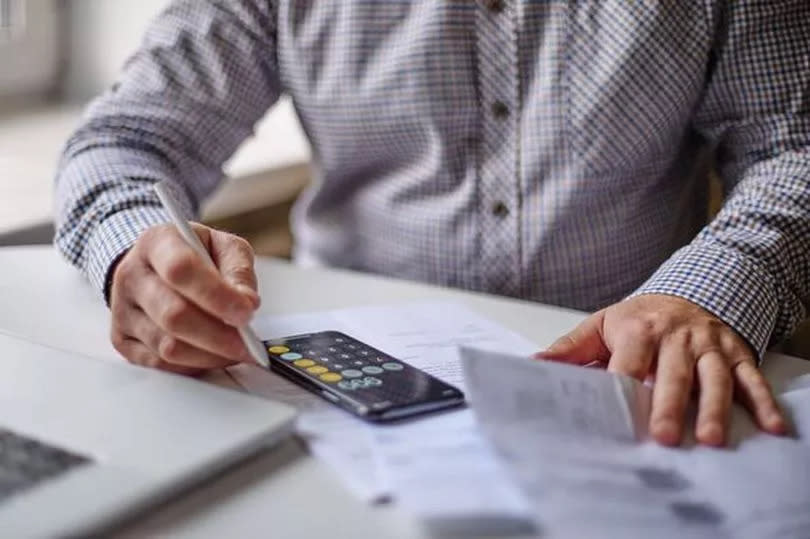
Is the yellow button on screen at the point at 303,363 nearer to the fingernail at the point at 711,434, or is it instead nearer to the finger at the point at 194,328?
the finger at the point at 194,328

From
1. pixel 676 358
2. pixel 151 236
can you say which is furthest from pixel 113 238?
pixel 676 358

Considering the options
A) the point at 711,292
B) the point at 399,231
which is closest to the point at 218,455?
the point at 711,292

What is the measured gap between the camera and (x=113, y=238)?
0.87 metres

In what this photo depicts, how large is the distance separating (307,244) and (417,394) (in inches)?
25.0

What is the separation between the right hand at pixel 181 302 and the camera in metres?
→ 0.69

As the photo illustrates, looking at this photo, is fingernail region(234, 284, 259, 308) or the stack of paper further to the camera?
fingernail region(234, 284, 259, 308)

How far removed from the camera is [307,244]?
4.28ft

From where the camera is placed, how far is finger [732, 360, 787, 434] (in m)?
0.68

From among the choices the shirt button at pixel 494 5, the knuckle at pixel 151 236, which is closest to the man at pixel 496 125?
the shirt button at pixel 494 5

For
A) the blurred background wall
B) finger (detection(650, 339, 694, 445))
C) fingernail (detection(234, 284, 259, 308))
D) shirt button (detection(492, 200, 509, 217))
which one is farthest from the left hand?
the blurred background wall

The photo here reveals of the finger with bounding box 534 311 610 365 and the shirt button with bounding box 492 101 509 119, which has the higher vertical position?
the shirt button with bounding box 492 101 509 119

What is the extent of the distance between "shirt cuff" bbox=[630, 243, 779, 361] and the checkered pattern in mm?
128

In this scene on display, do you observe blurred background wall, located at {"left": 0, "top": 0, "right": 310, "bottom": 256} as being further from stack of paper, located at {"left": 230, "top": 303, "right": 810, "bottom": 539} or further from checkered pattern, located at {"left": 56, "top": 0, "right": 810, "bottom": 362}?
stack of paper, located at {"left": 230, "top": 303, "right": 810, "bottom": 539}

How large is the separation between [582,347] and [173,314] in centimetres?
29
